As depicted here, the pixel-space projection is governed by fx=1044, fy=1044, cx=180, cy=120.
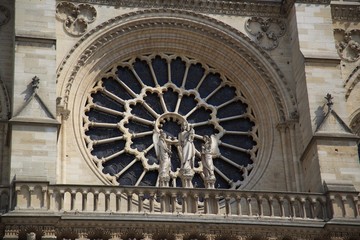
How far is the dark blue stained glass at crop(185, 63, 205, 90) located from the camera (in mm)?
19688

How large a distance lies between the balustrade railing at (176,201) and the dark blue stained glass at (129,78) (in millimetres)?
2574

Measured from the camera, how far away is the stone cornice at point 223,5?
1950 cm

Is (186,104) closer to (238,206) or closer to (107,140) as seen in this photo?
(107,140)

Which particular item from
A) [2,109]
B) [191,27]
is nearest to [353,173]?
[191,27]

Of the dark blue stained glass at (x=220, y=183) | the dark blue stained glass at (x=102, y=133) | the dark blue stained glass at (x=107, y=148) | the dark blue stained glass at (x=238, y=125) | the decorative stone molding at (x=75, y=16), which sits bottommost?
the dark blue stained glass at (x=220, y=183)

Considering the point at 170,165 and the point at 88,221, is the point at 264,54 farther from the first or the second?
the point at 88,221

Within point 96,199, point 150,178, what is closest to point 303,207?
point 150,178

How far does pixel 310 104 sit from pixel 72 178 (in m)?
4.41

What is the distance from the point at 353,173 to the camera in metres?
17.9

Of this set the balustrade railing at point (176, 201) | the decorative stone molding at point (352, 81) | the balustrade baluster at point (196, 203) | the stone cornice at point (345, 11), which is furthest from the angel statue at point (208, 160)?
the stone cornice at point (345, 11)

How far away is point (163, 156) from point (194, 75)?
2.87 m

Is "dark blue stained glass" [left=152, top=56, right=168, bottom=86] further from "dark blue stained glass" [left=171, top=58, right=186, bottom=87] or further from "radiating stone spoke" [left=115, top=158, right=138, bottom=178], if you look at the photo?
"radiating stone spoke" [left=115, top=158, right=138, bottom=178]

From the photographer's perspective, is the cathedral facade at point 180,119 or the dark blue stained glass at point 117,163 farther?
the dark blue stained glass at point 117,163

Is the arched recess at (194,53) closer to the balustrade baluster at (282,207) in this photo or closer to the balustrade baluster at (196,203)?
the balustrade baluster at (282,207)
